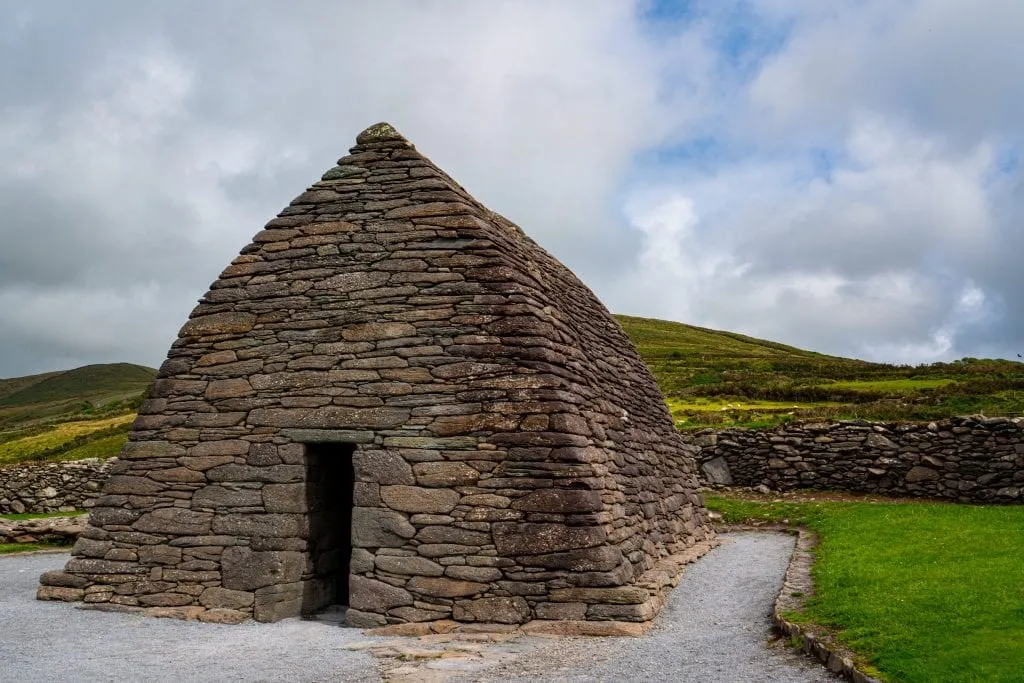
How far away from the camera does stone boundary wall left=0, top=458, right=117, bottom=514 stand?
22438mm

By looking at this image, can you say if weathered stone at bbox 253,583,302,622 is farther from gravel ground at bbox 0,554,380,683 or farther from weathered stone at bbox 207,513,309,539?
weathered stone at bbox 207,513,309,539

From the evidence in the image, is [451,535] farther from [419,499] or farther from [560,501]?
[560,501]

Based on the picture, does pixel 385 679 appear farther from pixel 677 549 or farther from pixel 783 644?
pixel 677 549

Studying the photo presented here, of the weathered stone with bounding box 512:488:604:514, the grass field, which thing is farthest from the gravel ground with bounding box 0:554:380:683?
the grass field

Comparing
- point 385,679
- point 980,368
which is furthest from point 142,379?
point 385,679

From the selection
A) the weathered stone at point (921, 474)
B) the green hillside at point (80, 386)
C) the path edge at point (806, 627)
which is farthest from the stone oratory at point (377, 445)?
the green hillside at point (80, 386)

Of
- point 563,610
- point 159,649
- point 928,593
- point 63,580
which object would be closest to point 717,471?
point 928,593

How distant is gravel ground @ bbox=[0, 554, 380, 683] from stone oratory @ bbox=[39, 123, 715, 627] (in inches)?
16.8

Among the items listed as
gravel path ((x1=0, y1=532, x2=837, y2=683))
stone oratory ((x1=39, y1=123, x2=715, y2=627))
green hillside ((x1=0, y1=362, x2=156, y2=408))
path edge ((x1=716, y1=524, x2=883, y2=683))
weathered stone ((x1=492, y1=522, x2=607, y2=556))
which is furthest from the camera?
green hillside ((x1=0, y1=362, x2=156, y2=408))

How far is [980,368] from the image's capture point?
108 feet

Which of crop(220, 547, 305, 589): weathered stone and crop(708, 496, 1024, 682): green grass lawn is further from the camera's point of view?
crop(220, 547, 305, 589): weathered stone

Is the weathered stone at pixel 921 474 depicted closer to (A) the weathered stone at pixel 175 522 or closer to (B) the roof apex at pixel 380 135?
(B) the roof apex at pixel 380 135

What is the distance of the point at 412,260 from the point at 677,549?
261 inches

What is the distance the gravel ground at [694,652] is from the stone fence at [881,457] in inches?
410
